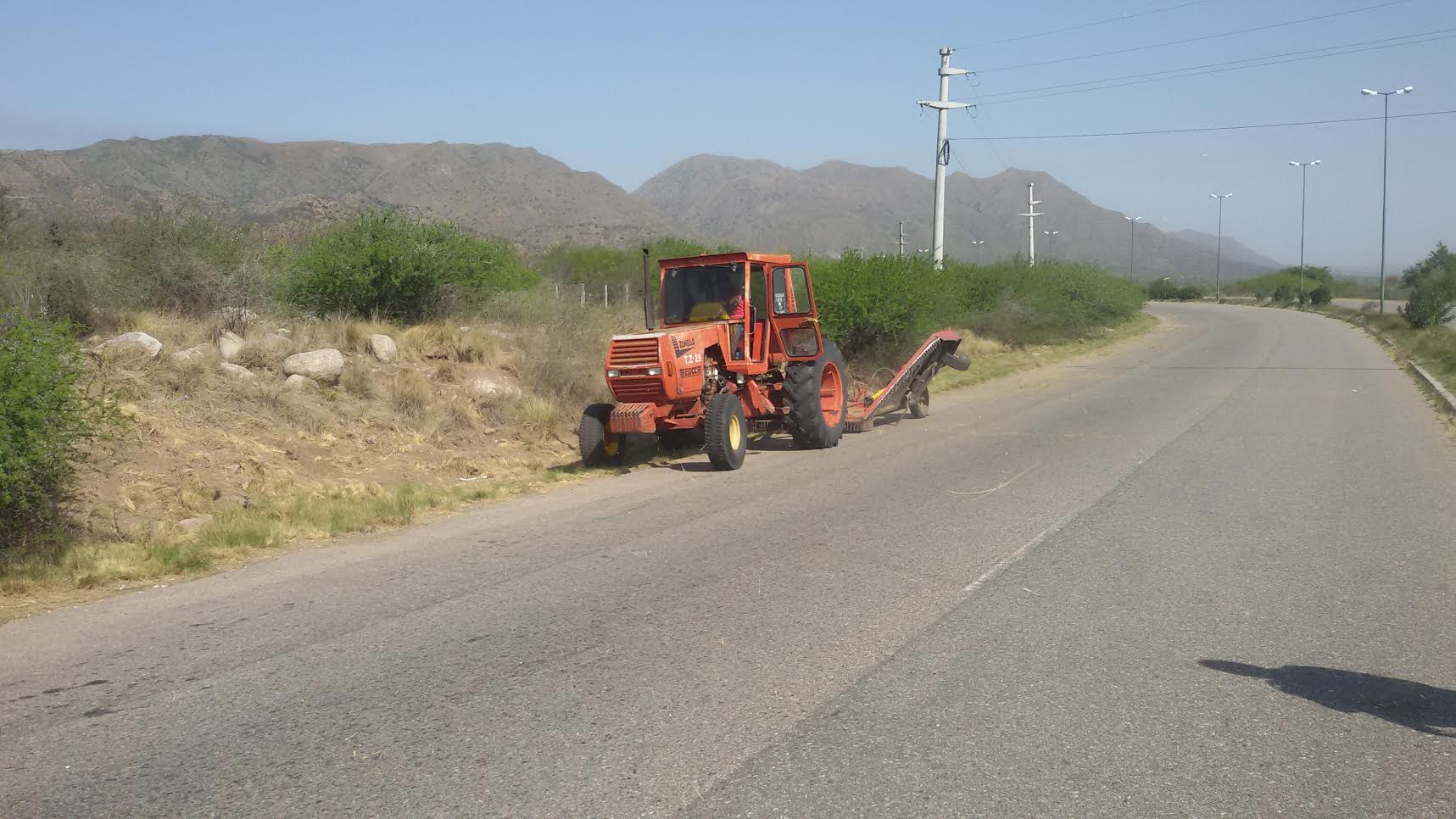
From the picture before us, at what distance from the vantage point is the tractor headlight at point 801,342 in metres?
14.3

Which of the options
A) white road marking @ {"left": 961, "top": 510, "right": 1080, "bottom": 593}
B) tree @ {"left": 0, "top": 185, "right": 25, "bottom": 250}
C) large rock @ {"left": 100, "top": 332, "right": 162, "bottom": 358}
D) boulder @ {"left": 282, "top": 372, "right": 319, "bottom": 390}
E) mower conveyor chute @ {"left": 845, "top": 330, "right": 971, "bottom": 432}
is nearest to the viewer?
white road marking @ {"left": 961, "top": 510, "right": 1080, "bottom": 593}

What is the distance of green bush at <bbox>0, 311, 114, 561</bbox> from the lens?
25.5 feet

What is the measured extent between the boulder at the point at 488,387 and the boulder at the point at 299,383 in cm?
226

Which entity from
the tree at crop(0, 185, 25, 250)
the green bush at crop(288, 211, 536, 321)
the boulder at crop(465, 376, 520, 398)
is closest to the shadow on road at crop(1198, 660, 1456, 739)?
the boulder at crop(465, 376, 520, 398)

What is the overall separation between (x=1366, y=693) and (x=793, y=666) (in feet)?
9.07

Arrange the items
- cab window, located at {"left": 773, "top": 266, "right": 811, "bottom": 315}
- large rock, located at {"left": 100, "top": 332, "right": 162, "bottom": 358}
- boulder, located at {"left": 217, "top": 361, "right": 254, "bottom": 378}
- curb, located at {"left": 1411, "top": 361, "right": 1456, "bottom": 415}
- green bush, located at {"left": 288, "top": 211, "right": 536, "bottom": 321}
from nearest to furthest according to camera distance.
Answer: large rock, located at {"left": 100, "top": 332, "right": 162, "bottom": 358}
boulder, located at {"left": 217, "top": 361, "right": 254, "bottom": 378}
cab window, located at {"left": 773, "top": 266, "right": 811, "bottom": 315}
green bush, located at {"left": 288, "top": 211, "right": 536, "bottom": 321}
curb, located at {"left": 1411, "top": 361, "right": 1456, "bottom": 415}

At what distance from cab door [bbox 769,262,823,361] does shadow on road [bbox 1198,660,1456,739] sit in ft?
29.2

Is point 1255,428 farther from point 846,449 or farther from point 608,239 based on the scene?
point 608,239

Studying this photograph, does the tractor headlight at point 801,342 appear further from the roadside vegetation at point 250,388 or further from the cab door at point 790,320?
the roadside vegetation at point 250,388

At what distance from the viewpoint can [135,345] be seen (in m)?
12.2

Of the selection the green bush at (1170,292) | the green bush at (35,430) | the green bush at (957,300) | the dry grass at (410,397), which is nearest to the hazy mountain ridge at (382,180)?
the green bush at (957,300)

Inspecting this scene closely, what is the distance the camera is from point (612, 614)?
6766mm

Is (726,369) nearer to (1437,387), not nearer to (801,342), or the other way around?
(801,342)

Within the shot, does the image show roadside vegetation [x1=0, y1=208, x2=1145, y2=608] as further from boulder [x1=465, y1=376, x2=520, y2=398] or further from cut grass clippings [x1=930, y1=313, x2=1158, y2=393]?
cut grass clippings [x1=930, y1=313, x2=1158, y2=393]
